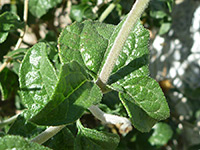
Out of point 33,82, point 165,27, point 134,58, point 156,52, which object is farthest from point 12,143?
point 156,52

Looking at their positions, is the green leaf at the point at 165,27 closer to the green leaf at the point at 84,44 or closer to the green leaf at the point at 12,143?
the green leaf at the point at 84,44

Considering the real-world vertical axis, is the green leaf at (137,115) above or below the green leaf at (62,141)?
above

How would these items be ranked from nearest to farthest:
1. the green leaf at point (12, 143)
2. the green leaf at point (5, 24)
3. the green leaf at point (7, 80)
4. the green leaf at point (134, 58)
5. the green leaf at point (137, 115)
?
the green leaf at point (12, 143), the green leaf at point (137, 115), the green leaf at point (134, 58), the green leaf at point (5, 24), the green leaf at point (7, 80)

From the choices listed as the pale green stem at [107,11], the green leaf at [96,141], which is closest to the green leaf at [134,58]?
the green leaf at [96,141]

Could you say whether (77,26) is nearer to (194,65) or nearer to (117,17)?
(117,17)

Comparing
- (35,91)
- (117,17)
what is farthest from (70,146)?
(117,17)
